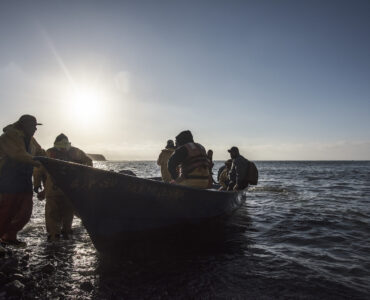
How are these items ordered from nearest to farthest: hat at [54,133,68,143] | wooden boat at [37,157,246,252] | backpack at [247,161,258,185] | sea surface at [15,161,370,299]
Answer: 1. sea surface at [15,161,370,299]
2. wooden boat at [37,157,246,252]
3. hat at [54,133,68,143]
4. backpack at [247,161,258,185]

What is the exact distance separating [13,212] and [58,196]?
3.17ft

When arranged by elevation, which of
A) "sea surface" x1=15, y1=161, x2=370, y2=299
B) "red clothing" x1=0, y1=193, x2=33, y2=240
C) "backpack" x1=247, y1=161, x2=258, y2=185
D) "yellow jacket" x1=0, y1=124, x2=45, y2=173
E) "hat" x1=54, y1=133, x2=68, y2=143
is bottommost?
"sea surface" x1=15, y1=161, x2=370, y2=299

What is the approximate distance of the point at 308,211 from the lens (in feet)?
31.1

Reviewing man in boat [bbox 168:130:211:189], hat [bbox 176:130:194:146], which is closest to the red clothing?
man in boat [bbox 168:130:211:189]

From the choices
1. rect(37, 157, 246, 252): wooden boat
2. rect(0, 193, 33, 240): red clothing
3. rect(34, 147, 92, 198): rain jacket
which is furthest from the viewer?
rect(34, 147, 92, 198): rain jacket

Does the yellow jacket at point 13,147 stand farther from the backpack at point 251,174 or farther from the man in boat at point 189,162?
the backpack at point 251,174

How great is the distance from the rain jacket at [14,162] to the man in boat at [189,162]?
8.85 ft

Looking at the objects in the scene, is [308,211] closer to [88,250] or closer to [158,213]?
[158,213]

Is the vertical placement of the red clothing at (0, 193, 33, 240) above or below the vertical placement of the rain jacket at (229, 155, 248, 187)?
below

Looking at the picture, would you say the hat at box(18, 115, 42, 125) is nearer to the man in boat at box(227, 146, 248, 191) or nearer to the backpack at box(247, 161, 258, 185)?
the man in boat at box(227, 146, 248, 191)

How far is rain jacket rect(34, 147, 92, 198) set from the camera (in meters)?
5.47

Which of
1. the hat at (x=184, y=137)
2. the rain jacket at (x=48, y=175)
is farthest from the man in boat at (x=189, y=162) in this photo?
the rain jacket at (x=48, y=175)

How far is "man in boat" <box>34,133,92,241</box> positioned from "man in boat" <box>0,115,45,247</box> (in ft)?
1.86

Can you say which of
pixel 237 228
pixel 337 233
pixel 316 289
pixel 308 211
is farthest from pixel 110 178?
pixel 308 211
